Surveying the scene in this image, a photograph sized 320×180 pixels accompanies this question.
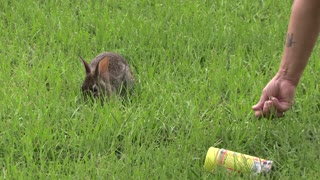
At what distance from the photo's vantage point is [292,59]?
14.2 ft

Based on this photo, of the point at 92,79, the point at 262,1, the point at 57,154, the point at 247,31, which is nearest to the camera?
the point at 57,154

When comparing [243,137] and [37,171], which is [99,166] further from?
[243,137]

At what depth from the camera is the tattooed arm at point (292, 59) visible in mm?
4184

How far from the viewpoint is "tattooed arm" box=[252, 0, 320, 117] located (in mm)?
4184

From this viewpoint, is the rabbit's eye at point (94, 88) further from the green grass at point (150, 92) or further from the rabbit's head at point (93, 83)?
the green grass at point (150, 92)

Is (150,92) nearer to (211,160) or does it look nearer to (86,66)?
(86,66)

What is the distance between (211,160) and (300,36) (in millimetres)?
943

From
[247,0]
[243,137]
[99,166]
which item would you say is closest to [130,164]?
[99,166]

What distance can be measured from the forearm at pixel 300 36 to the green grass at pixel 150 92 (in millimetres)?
561

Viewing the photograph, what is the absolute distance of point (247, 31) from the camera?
6.14m

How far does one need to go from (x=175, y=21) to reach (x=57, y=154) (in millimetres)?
2280

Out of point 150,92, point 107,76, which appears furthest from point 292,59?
point 107,76

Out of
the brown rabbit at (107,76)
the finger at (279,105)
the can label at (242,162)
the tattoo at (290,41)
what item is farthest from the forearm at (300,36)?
the brown rabbit at (107,76)

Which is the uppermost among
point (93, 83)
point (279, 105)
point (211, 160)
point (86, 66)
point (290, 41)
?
point (290, 41)
